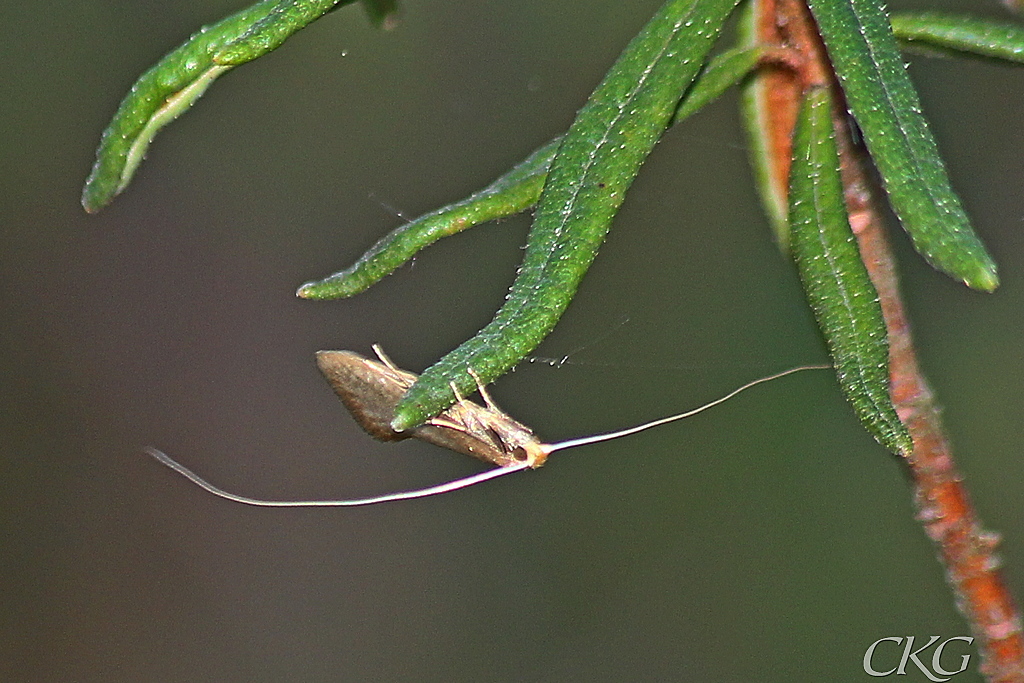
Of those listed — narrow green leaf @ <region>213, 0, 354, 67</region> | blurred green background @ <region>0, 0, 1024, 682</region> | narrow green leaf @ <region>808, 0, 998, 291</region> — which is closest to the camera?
narrow green leaf @ <region>808, 0, 998, 291</region>

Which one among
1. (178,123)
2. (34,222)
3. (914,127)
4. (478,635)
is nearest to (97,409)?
(34,222)

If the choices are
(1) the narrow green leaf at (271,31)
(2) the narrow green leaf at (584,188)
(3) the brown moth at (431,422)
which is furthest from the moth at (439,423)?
(1) the narrow green leaf at (271,31)

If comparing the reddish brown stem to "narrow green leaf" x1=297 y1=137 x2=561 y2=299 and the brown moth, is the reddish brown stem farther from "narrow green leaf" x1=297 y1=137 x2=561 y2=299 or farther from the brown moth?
the brown moth

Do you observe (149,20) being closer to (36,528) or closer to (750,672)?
(36,528)

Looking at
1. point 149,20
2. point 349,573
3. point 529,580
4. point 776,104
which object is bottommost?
point 529,580

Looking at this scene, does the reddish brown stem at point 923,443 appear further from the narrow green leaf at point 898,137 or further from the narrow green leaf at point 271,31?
the narrow green leaf at point 271,31

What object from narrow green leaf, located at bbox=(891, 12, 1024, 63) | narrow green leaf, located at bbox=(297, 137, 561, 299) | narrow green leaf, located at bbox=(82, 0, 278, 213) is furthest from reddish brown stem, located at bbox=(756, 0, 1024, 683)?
narrow green leaf, located at bbox=(82, 0, 278, 213)
